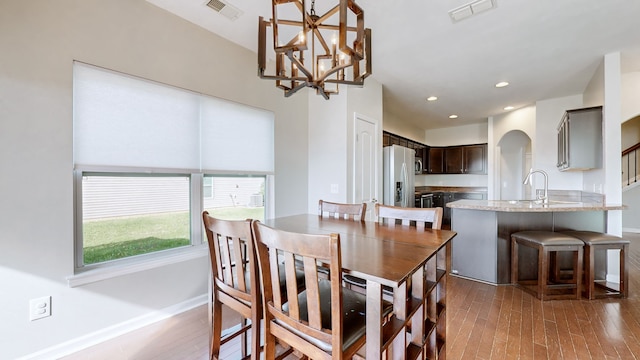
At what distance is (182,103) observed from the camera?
94.9 inches

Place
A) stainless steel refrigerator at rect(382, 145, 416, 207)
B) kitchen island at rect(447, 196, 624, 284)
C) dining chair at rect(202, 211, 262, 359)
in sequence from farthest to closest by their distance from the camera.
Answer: stainless steel refrigerator at rect(382, 145, 416, 207)
kitchen island at rect(447, 196, 624, 284)
dining chair at rect(202, 211, 262, 359)

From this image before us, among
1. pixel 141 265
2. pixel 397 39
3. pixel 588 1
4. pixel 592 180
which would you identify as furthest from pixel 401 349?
pixel 592 180

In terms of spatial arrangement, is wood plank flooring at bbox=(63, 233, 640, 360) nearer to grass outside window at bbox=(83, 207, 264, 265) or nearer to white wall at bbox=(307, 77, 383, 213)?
grass outside window at bbox=(83, 207, 264, 265)

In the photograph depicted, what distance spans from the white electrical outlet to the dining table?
159 cm

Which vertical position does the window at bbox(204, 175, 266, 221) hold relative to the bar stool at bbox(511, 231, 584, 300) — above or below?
above

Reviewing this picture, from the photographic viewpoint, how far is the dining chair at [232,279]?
1276 mm

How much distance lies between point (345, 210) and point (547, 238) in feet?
6.92

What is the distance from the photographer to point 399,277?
0.93 metres

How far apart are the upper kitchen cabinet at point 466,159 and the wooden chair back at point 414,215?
5.60 metres

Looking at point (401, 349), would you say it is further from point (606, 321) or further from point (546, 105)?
point (546, 105)

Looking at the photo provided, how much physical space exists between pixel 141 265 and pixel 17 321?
690mm

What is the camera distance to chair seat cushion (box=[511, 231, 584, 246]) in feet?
8.33

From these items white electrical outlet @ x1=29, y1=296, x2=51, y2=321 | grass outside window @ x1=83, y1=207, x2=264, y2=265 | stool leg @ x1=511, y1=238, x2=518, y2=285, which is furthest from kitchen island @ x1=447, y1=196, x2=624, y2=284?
white electrical outlet @ x1=29, y1=296, x2=51, y2=321

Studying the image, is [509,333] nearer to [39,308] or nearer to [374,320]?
[374,320]
